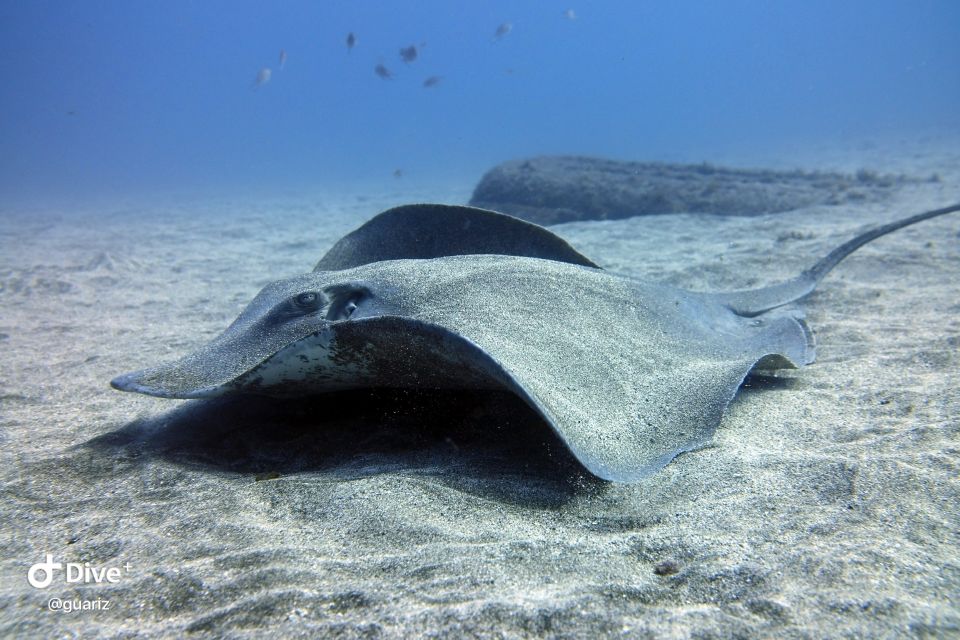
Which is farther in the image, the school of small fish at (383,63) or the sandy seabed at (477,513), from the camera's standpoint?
the school of small fish at (383,63)

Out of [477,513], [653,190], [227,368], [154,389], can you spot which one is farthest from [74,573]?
[653,190]

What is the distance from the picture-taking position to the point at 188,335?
5180 millimetres

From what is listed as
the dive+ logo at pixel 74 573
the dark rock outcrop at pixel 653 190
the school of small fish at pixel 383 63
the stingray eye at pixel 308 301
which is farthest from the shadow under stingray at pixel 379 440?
the school of small fish at pixel 383 63

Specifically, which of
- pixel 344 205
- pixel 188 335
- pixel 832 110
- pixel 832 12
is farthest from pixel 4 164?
pixel 832 12

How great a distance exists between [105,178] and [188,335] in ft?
155

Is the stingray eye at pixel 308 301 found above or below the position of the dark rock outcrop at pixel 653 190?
below

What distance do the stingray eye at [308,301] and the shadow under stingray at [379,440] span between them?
0.61 m

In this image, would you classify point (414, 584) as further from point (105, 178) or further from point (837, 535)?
point (105, 178)

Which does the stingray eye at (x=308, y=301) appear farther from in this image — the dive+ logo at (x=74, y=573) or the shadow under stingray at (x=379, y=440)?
the dive+ logo at (x=74, y=573)

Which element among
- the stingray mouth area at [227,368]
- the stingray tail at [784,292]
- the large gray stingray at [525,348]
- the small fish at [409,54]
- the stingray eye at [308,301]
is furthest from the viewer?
the small fish at [409,54]

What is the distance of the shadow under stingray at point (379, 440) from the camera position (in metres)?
2.45

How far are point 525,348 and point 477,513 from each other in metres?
0.80

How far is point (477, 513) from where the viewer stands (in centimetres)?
219

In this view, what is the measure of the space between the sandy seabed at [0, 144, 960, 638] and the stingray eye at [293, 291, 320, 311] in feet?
2.08
